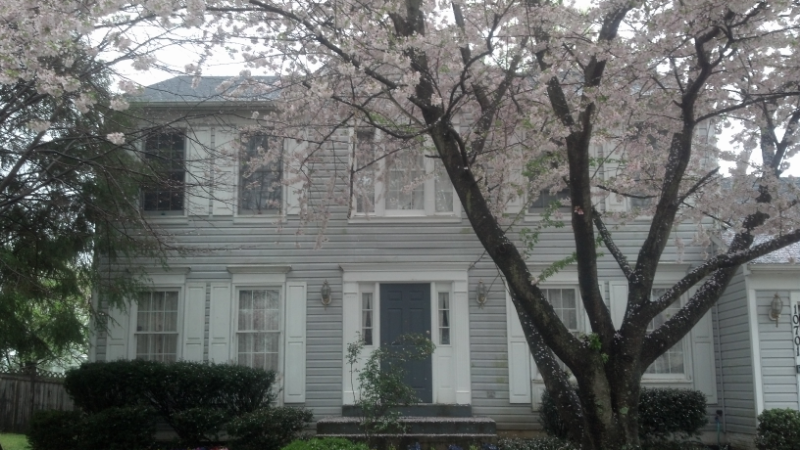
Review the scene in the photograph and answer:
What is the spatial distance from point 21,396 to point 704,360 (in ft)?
46.9

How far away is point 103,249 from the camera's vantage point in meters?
12.1

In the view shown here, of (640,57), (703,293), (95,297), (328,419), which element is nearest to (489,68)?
(640,57)

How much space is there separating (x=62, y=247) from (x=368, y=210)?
4.79 meters

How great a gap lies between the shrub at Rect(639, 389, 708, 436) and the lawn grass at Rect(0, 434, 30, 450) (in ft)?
30.6

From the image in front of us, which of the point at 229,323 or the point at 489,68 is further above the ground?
the point at 489,68

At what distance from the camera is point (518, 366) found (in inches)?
507

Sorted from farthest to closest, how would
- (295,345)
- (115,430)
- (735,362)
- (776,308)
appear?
(295,345) → (735,362) → (776,308) → (115,430)

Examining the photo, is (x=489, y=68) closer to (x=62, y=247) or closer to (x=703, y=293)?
(x=703, y=293)

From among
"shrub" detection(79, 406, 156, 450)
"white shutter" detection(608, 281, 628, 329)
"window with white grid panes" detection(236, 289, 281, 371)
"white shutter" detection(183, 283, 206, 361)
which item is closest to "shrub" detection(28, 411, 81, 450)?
"shrub" detection(79, 406, 156, 450)

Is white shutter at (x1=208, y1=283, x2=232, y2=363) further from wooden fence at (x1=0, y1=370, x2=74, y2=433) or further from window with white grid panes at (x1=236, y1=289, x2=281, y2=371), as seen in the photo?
wooden fence at (x1=0, y1=370, x2=74, y2=433)

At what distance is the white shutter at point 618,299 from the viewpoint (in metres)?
13.2

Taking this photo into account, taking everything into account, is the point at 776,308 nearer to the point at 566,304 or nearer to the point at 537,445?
the point at 566,304

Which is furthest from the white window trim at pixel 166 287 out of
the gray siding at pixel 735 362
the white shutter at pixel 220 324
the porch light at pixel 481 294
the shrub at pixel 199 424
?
the gray siding at pixel 735 362

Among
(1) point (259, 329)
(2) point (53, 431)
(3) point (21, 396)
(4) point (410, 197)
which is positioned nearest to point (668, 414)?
(4) point (410, 197)
